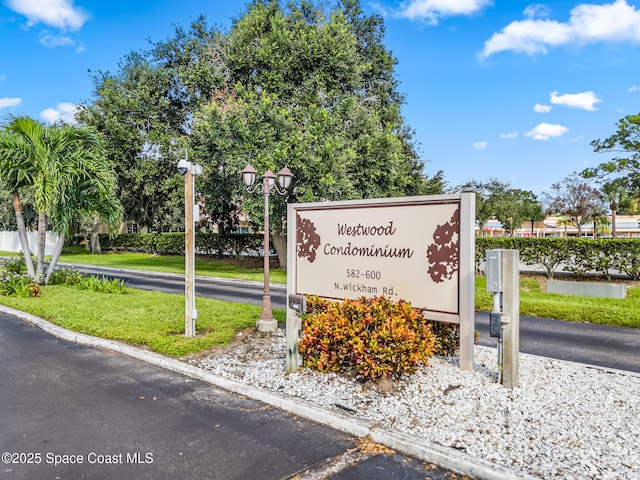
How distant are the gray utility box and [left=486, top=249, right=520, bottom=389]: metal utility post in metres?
8.69

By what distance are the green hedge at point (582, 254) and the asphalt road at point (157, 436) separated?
1220cm

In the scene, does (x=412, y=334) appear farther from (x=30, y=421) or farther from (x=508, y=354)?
(x=30, y=421)

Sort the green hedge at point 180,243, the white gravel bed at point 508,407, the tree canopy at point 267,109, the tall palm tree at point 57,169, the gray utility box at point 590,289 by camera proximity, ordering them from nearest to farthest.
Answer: the white gravel bed at point 508,407 → the gray utility box at point 590,289 → the tall palm tree at point 57,169 → the tree canopy at point 267,109 → the green hedge at point 180,243

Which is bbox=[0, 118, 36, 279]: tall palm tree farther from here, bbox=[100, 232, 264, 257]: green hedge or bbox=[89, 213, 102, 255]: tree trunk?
bbox=[89, 213, 102, 255]: tree trunk

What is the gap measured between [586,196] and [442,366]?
127ft

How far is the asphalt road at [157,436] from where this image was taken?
370 centimetres

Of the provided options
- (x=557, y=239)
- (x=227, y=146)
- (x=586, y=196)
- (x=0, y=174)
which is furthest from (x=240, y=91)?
(x=586, y=196)

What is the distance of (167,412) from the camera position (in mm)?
4910

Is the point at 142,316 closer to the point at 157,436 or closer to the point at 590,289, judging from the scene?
the point at 157,436

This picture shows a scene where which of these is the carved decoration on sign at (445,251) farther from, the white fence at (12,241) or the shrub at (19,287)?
the white fence at (12,241)

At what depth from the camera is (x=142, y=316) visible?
31.7 ft

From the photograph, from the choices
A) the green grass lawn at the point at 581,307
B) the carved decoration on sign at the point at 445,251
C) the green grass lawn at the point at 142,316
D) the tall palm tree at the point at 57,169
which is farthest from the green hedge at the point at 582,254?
the tall palm tree at the point at 57,169

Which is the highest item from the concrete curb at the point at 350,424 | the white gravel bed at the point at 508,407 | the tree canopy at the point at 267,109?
the tree canopy at the point at 267,109

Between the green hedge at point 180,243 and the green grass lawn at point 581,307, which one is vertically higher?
the green hedge at point 180,243
